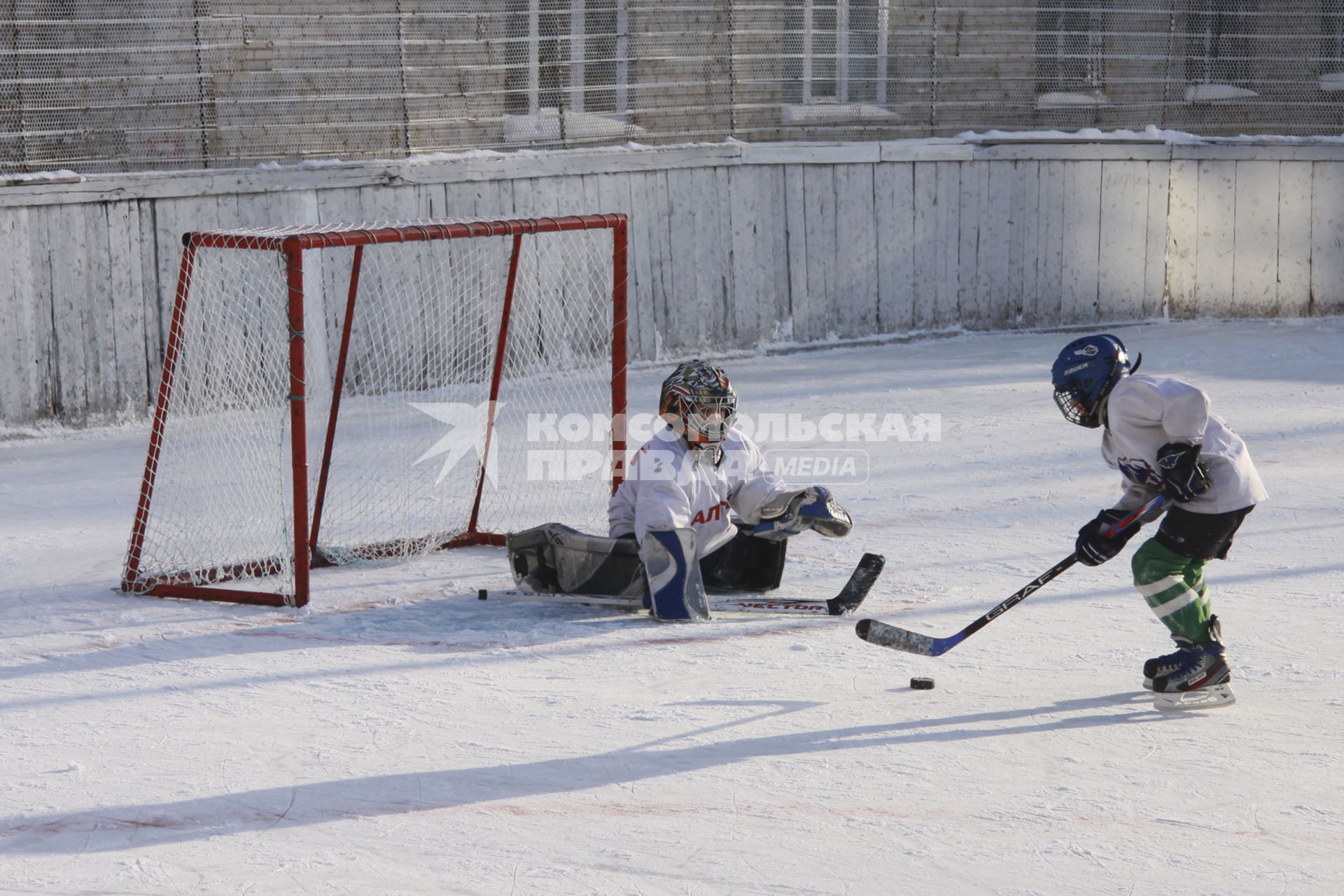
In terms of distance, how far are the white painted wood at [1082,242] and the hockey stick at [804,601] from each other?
7187mm

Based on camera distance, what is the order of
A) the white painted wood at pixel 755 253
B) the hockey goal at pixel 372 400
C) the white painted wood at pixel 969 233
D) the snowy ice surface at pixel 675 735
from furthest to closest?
the white painted wood at pixel 969 233 < the white painted wood at pixel 755 253 < the hockey goal at pixel 372 400 < the snowy ice surface at pixel 675 735

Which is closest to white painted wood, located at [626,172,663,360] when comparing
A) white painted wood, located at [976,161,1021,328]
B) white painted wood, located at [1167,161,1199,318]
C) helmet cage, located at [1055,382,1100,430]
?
white painted wood, located at [976,161,1021,328]

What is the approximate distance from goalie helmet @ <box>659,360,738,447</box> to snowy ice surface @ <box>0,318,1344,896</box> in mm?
639

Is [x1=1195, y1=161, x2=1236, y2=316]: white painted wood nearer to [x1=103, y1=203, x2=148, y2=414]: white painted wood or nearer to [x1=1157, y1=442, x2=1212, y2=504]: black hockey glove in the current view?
[x1=103, y1=203, x2=148, y2=414]: white painted wood

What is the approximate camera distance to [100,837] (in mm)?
3291

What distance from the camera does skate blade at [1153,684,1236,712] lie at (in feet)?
13.3

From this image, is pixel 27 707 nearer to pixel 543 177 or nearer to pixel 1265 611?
pixel 1265 611

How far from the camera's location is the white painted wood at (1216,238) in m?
11.7

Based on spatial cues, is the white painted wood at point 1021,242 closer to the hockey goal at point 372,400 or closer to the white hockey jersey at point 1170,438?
the hockey goal at point 372,400

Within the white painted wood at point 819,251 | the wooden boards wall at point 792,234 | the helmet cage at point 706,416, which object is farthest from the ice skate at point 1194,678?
the white painted wood at point 819,251

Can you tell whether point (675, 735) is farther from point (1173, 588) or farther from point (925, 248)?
point (925, 248)

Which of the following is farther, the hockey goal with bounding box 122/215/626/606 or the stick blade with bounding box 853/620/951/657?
the hockey goal with bounding box 122/215/626/606

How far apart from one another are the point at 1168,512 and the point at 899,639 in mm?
814

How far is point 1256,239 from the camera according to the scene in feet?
→ 38.8
